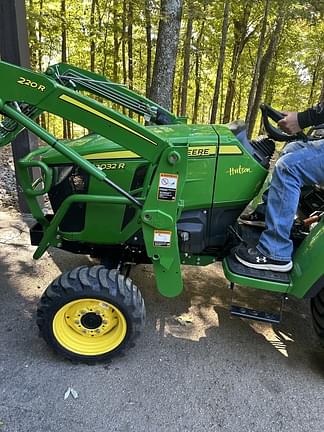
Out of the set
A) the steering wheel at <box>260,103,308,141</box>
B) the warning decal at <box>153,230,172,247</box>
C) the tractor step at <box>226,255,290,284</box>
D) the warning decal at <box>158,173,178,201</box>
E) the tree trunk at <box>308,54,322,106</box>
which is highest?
the steering wheel at <box>260,103,308,141</box>

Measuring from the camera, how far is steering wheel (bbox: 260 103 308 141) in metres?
2.54

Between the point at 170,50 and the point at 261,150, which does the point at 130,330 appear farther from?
the point at 170,50

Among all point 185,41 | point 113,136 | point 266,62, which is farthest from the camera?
point 266,62

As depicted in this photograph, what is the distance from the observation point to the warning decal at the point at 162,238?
2273mm

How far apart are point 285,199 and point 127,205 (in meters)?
1.01

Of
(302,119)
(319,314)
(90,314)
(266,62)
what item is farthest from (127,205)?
(266,62)

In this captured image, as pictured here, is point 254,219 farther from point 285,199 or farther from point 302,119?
point 302,119

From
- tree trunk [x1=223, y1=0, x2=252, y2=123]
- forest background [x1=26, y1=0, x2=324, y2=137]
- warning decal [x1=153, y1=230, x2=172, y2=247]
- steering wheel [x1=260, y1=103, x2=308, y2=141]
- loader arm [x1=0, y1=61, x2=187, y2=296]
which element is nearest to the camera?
loader arm [x1=0, y1=61, x2=187, y2=296]

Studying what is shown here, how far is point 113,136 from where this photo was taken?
6.98ft

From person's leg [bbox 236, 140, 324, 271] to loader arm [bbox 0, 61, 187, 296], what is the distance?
611 mm

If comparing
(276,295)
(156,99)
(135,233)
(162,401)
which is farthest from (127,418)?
(156,99)

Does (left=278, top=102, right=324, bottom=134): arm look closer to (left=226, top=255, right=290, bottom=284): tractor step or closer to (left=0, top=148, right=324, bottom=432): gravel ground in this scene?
(left=226, top=255, right=290, bottom=284): tractor step

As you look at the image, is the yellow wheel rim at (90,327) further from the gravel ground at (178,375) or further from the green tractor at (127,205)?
the gravel ground at (178,375)

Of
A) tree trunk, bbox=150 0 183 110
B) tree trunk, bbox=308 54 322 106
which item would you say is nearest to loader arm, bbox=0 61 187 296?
tree trunk, bbox=150 0 183 110
